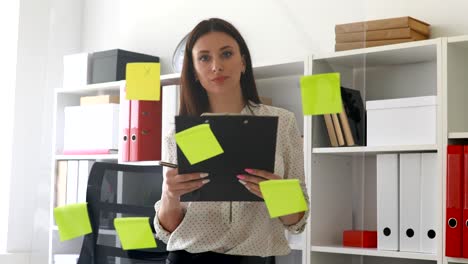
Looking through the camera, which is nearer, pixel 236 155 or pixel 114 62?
pixel 236 155

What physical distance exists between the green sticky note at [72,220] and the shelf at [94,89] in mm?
293

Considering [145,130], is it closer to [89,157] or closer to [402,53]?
[89,157]

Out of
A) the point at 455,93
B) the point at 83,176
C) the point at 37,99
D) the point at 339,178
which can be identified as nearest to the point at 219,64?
the point at 339,178

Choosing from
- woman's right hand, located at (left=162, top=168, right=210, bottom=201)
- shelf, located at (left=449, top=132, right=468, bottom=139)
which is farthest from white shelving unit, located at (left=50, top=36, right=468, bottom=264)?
woman's right hand, located at (left=162, top=168, right=210, bottom=201)

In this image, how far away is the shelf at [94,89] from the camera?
1657mm

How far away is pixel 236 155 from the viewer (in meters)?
1.32

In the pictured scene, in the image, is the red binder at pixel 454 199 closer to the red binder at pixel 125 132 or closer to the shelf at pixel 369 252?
the shelf at pixel 369 252

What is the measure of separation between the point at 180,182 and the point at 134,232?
0.28 metres

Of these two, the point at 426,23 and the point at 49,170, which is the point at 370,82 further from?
the point at 49,170

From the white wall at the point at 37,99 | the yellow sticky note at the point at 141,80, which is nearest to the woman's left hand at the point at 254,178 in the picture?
the yellow sticky note at the point at 141,80

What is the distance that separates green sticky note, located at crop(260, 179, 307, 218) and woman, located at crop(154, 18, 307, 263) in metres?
0.01

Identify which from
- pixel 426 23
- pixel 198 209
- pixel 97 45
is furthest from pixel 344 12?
pixel 426 23

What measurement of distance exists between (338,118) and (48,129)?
785mm

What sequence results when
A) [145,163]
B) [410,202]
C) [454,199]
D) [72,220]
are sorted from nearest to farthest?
1. [145,163]
2. [72,220]
3. [454,199]
4. [410,202]
